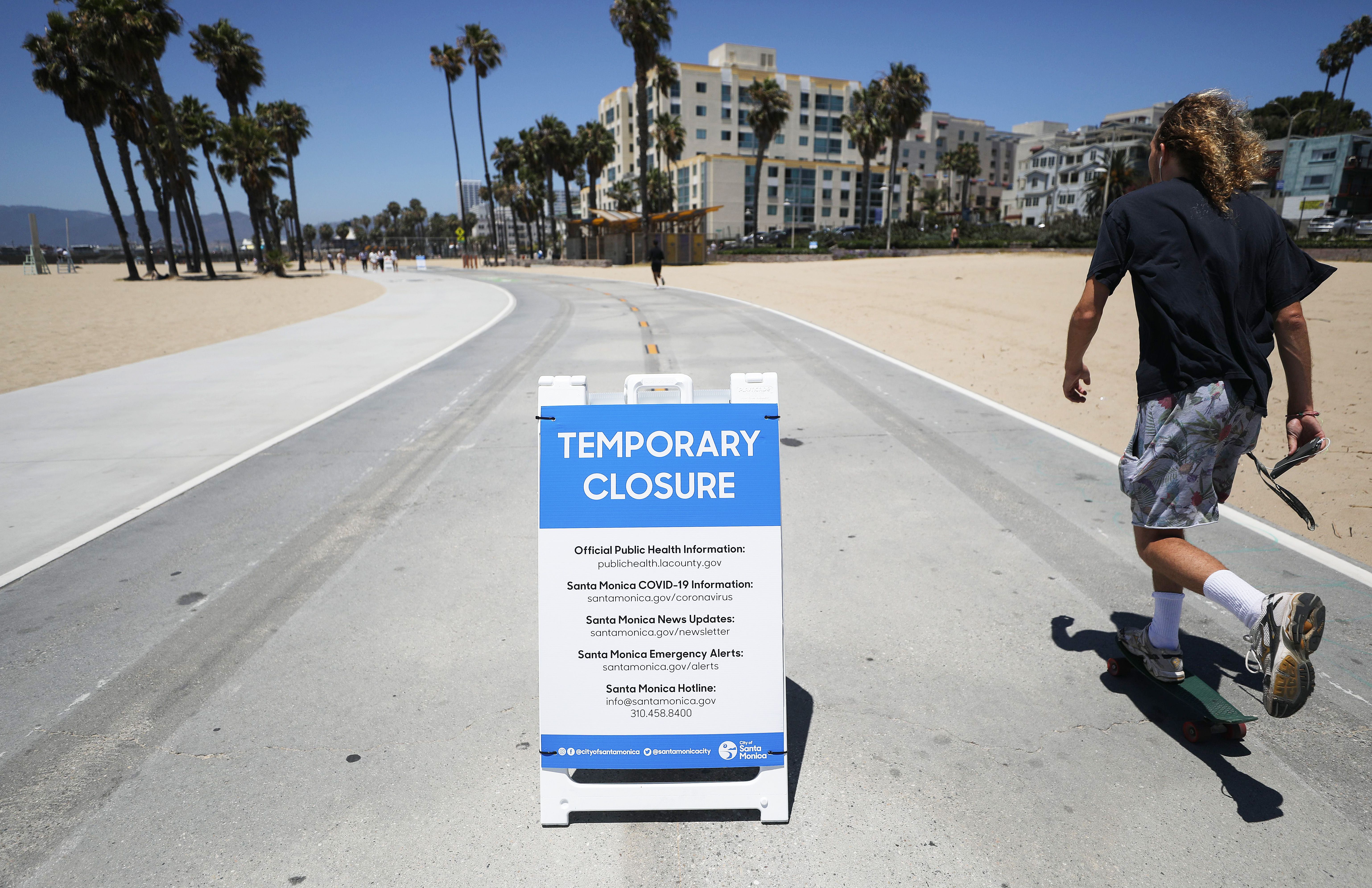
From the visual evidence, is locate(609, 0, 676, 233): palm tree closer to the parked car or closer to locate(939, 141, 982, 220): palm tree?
the parked car

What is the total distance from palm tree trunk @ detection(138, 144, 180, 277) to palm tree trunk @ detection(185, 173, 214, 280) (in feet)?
4.88

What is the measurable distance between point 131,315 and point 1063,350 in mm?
25025

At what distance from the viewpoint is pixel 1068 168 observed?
4523 inches

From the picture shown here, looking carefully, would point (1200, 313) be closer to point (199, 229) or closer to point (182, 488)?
point (182, 488)

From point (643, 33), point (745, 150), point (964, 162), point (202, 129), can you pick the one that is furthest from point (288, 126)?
point (964, 162)

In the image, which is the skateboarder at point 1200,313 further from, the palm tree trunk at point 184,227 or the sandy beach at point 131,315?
the palm tree trunk at point 184,227

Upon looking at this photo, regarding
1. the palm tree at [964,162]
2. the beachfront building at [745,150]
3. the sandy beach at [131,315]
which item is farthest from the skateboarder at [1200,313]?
the palm tree at [964,162]

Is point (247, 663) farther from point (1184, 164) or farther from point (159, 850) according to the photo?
point (1184, 164)

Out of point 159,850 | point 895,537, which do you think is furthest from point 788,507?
point 159,850

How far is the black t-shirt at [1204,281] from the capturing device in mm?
2701

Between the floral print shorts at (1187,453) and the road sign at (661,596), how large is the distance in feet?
4.71

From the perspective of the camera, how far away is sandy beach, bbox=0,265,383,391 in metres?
13.6

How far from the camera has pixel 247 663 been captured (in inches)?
140

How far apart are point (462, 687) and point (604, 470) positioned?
144 centimetres
